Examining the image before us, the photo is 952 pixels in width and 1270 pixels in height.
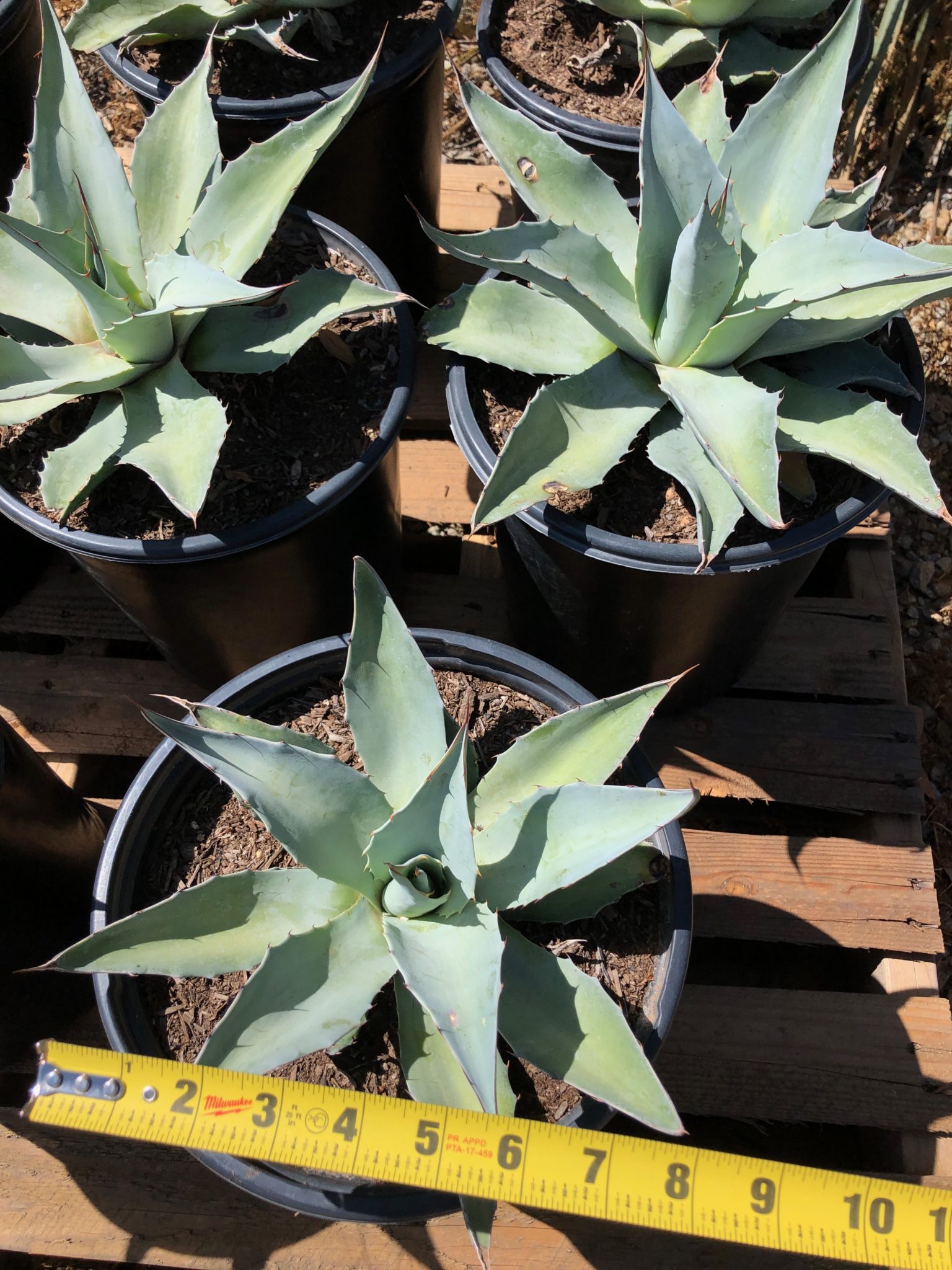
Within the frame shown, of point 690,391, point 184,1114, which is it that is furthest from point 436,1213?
point 690,391

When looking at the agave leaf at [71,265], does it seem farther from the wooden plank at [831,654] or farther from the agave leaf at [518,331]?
the wooden plank at [831,654]

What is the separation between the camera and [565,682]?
1256mm

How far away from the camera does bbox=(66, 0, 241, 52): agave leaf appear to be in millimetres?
1594

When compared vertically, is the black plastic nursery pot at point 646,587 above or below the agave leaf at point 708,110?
below

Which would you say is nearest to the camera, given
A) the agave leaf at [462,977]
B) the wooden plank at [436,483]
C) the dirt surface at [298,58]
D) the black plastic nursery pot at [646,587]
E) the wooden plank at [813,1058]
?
the agave leaf at [462,977]

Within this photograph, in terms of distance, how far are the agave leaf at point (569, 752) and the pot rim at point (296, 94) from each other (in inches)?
46.0

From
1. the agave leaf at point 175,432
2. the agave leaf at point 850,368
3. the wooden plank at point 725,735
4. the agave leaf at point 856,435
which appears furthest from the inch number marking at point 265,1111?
the agave leaf at point 850,368

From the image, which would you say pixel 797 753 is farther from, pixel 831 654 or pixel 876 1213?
pixel 876 1213

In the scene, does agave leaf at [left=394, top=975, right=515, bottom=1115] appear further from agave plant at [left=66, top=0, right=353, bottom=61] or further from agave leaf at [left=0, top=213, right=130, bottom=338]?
agave plant at [left=66, top=0, right=353, bottom=61]

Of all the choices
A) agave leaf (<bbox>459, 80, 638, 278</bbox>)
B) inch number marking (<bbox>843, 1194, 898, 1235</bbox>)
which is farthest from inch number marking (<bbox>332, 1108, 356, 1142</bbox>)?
agave leaf (<bbox>459, 80, 638, 278</bbox>)

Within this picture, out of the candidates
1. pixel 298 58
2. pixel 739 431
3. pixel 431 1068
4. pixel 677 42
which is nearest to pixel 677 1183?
pixel 431 1068

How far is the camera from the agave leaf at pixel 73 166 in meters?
1.29

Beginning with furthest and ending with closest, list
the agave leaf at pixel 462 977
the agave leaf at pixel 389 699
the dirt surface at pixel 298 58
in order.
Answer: the dirt surface at pixel 298 58 < the agave leaf at pixel 389 699 < the agave leaf at pixel 462 977

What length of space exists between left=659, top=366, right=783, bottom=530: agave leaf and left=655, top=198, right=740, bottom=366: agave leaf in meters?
0.06
